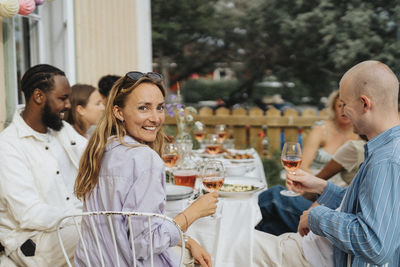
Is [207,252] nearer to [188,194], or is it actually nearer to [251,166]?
[188,194]

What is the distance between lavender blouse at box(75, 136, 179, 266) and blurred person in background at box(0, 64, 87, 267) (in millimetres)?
425

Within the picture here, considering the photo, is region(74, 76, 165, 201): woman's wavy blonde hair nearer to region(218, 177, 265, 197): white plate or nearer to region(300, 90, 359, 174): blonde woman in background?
region(218, 177, 265, 197): white plate

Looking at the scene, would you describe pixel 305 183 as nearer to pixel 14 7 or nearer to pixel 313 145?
pixel 313 145

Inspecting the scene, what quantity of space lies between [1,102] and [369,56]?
25.9 feet

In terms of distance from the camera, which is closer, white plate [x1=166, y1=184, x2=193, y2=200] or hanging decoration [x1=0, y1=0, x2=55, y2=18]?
white plate [x1=166, y1=184, x2=193, y2=200]

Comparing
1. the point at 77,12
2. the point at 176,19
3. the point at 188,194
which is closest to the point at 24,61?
the point at 77,12

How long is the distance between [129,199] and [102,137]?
1.02 ft

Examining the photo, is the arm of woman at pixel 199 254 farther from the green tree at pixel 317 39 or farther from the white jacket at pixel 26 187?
the green tree at pixel 317 39

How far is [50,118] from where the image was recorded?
2.37 m

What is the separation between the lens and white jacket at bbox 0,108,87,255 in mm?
2010

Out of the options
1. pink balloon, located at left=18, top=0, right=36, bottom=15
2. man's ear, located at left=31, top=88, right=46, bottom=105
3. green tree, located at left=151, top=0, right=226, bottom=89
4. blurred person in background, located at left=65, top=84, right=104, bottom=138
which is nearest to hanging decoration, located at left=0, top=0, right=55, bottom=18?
pink balloon, located at left=18, top=0, right=36, bottom=15

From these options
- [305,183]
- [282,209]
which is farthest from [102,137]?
[282,209]

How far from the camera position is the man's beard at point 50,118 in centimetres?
234

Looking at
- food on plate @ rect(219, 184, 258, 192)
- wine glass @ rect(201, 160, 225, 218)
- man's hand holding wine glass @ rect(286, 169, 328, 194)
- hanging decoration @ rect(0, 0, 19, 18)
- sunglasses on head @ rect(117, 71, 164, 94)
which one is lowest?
food on plate @ rect(219, 184, 258, 192)
